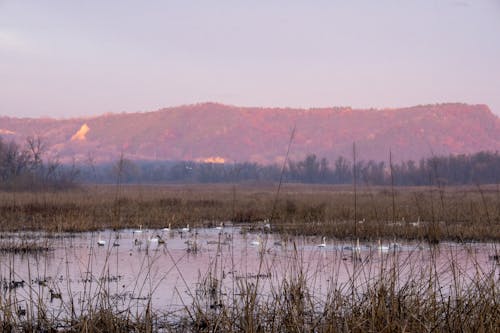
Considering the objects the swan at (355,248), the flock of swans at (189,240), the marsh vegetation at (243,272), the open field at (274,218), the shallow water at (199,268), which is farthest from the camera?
the open field at (274,218)

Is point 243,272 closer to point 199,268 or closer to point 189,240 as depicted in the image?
point 199,268

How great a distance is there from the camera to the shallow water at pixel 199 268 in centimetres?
750

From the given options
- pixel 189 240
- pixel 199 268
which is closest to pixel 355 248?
pixel 199 268

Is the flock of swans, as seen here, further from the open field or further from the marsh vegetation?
the open field

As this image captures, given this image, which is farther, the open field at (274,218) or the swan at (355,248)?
the open field at (274,218)

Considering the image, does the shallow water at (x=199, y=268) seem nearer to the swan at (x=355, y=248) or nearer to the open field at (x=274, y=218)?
the swan at (x=355, y=248)

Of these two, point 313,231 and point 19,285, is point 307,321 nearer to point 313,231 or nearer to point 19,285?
point 19,285

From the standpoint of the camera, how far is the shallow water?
7500 mm

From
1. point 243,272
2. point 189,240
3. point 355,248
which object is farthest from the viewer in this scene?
point 189,240

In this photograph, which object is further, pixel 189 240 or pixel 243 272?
pixel 189 240

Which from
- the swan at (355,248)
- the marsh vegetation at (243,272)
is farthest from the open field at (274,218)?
the swan at (355,248)

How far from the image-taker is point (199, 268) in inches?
434

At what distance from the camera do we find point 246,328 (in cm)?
547

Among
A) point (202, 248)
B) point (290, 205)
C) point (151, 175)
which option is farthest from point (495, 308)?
point (151, 175)
